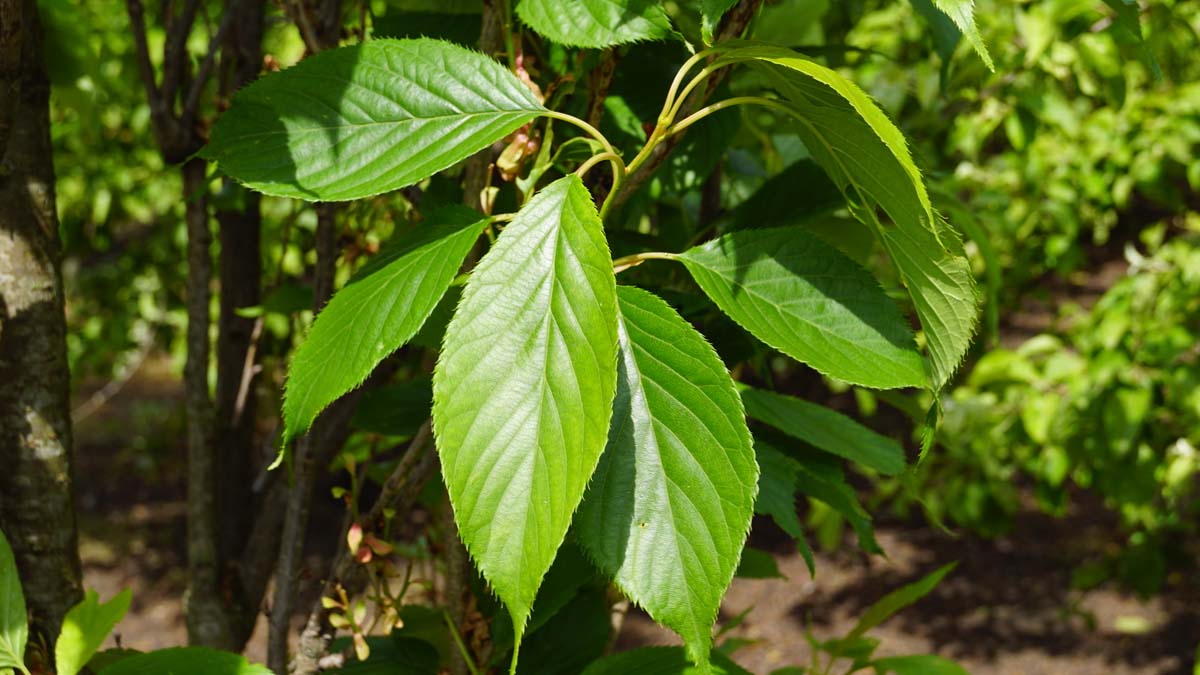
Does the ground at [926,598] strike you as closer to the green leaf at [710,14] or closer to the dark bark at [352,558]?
the dark bark at [352,558]

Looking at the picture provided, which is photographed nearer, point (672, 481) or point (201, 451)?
point (672, 481)

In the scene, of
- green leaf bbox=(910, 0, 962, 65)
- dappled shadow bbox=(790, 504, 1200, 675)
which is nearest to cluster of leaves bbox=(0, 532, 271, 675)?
green leaf bbox=(910, 0, 962, 65)

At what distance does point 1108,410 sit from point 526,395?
2.44 meters

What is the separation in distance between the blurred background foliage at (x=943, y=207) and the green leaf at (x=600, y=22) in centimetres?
7

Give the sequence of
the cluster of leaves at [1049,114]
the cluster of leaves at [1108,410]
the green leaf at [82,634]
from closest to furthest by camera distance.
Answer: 1. the green leaf at [82,634]
2. the cluster of leaves at [1049,114]
3. the cluster of leaves at [1108,410]

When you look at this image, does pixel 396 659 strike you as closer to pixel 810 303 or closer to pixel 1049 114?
pixel 810 303

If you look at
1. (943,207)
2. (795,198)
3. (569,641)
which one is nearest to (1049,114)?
(943,207)

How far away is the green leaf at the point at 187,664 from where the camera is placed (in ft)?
2.67

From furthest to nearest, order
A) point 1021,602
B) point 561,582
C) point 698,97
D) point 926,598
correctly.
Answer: point 926,598, point 1021,602, point 561,582, point 698,97

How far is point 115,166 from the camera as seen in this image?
4285 millimetres

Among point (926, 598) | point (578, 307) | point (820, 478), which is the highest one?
point (578, 307)

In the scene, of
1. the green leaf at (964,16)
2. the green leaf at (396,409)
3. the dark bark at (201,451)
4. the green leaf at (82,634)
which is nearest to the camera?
the green leaf at (964,16)

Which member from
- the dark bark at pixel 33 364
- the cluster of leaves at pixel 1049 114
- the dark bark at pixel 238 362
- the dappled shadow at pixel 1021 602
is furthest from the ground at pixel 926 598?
the dark bark at pixel 33 364

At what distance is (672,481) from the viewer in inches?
27.7
